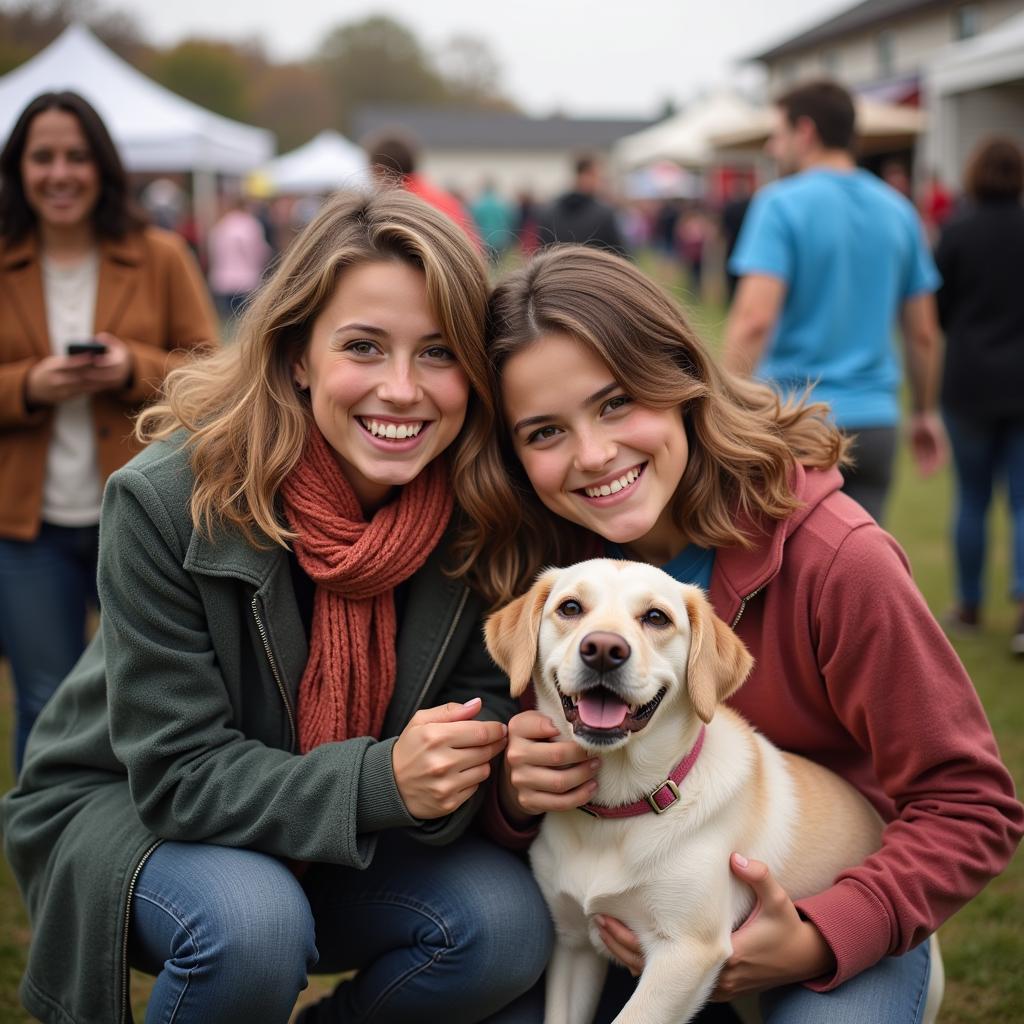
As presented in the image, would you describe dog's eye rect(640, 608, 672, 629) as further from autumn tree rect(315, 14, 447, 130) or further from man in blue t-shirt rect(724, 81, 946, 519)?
autumn tree rect(315, 14, 447, 130)

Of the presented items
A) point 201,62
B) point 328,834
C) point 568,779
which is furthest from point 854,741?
point 201,62

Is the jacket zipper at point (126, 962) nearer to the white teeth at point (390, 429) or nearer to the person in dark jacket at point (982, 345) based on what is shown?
the white teeth at point (390, 429)

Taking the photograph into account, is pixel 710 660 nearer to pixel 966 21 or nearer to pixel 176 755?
pixel 176 755

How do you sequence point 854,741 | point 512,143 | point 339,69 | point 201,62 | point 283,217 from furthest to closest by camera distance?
point 339,69
point 512,143
point 201,62
point 283,217
point 854,741

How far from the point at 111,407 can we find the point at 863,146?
913 inches

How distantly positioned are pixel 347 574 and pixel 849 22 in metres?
49.5

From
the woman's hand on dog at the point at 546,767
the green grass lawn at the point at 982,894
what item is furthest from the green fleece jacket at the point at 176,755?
the green grass lawn at the point at 982,894

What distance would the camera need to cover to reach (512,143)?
253 ft

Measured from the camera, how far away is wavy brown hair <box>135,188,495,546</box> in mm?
2424

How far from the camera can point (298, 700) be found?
2539 mm

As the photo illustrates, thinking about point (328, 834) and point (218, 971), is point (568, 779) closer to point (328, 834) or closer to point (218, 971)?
point (328, 834)

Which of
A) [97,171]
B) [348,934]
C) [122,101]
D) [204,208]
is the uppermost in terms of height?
[122,101]

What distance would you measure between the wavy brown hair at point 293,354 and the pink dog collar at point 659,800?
0.79 metres

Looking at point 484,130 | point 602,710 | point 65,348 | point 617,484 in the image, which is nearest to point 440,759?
point 602,710
